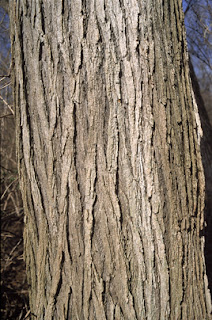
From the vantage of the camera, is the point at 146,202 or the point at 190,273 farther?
the point at 190,273

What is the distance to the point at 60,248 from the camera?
140cm

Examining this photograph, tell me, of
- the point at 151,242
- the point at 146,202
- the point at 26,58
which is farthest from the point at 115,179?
the point at 26,58

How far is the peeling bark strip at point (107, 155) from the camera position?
1.33 m

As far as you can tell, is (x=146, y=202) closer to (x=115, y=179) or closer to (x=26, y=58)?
(x=115, y=179)

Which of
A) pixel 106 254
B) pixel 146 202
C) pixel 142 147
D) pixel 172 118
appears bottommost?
pixel 106 254

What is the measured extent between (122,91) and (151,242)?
74 centimetres

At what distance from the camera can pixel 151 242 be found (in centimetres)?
137

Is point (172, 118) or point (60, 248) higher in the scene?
point (172, 118)

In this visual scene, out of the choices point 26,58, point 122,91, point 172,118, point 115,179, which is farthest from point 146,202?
point 26,58

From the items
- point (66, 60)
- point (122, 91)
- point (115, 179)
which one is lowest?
point (115, 179)

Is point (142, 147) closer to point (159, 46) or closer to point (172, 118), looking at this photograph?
point (172, 118)

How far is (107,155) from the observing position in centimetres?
134

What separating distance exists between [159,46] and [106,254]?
105 centimetres

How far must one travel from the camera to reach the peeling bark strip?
133 centimetres
